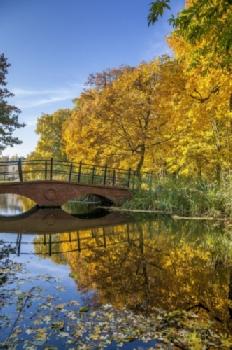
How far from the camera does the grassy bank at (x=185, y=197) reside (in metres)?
15.6

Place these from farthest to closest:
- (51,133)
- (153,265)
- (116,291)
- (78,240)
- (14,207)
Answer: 1. (51,133)
2. (14,207)
3. (78,240)
4. (153,265)
5. (116,291)

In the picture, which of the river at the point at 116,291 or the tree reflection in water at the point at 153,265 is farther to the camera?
the tree reflection in water at the point at 153,265

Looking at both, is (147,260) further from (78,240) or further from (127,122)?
(127,122)

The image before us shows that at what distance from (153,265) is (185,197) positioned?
32.4 ft

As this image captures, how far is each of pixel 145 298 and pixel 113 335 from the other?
5.34ft

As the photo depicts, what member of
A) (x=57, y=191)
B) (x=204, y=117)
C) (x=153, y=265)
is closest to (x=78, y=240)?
(x=153, y=265)

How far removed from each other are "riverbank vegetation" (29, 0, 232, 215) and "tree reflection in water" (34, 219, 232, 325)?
4.12m

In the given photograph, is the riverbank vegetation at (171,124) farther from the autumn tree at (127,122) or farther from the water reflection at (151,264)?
the water reflection at (151,264)

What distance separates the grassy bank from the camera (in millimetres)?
15603

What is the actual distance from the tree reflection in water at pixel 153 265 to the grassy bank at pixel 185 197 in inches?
76.6

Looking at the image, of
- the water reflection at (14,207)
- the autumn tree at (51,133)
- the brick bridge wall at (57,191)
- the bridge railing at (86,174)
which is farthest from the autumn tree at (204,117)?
the autumn tree at (51,133)

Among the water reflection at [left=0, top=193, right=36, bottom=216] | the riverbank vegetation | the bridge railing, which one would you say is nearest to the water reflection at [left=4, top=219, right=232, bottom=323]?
the riverbank vegetation

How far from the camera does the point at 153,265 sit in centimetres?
861

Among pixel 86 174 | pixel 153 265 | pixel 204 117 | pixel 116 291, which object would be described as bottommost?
pixel 116 291
